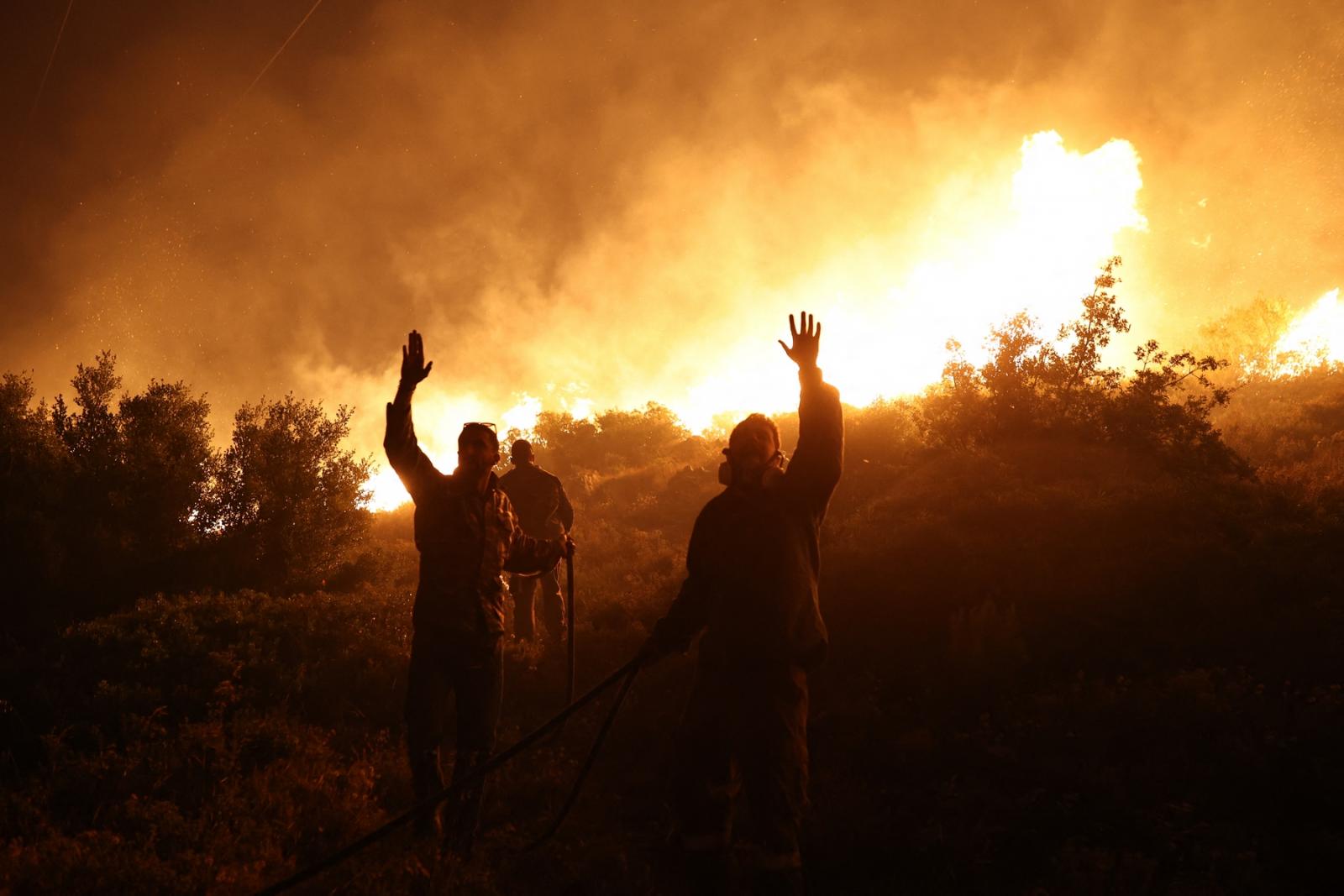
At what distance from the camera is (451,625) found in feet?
15.7

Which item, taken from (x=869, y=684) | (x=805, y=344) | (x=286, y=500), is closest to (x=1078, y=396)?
(x=869, y=684)

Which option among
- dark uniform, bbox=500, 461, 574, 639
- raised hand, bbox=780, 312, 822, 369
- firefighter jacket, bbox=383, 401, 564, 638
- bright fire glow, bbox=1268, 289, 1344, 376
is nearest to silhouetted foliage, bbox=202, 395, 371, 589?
dark uniform, bbox=500, 461, 574, 639

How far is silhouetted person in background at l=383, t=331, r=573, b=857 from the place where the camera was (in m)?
4.64

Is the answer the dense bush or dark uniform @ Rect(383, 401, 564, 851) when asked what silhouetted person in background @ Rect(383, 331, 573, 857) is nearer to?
dark uniform @ Rect(383, 401, 564, 851)

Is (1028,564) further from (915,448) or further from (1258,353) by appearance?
(1258,353)

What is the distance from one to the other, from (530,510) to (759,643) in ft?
23.1

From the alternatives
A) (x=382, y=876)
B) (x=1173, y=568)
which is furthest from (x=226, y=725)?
(x=1173, y=568)

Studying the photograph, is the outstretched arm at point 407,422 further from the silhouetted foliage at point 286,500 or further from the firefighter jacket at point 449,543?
the silhouetted foliage at point 286,500

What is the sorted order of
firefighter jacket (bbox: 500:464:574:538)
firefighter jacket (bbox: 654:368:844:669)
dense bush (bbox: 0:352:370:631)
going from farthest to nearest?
dense bush (bbox: 0:352:370:631) → firefighter jacket (bbox: 500:464:574:538) → firefighter jacket (bbox: 654:368:844:669)

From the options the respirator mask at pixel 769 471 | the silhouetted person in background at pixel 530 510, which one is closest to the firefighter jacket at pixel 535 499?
the silhouetted person in background at pixel 530 510

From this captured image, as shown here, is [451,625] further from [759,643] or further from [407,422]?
[759,643]

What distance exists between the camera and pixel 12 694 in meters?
7.33

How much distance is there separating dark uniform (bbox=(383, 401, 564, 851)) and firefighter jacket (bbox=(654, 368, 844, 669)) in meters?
1.63

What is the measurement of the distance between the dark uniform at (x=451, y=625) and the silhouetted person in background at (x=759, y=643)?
1.58m
